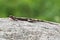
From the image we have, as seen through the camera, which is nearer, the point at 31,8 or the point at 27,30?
the point at 27,30

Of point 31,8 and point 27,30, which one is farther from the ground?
point 27,30

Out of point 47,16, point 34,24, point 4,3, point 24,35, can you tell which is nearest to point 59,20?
point 47,16

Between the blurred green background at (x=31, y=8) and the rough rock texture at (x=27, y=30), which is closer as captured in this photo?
the rough rock texture at (x=27, y=30)

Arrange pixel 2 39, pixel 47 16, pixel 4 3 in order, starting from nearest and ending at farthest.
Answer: pixel 2 39 → pixel 47 16 → pixel 4 3

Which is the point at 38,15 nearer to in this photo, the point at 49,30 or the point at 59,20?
the point at 59,20
